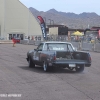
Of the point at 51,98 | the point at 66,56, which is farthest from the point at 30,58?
the point at 51,98

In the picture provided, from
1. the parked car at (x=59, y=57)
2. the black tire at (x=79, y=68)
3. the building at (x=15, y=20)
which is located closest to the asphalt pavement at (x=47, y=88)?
the parked car at (x=59, y=57)

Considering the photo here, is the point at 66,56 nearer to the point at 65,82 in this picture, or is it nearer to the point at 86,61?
the point at 86,61

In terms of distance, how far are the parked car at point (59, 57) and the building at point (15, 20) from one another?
76.7m

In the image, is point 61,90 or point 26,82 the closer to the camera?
point 61,90

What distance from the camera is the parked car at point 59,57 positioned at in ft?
53.8

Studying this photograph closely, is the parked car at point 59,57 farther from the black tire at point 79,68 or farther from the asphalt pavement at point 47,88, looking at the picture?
the asphalt pavement at point 47,88

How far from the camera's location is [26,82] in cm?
1304

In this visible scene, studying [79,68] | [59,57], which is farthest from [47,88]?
[79,68]

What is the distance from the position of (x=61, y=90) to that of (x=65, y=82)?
203 cm

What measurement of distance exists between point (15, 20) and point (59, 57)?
80.7m

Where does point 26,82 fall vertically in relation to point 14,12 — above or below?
below

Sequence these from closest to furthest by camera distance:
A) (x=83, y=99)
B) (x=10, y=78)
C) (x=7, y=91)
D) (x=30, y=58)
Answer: (x=83, y=99)
(x=7, y=91)
(x=10, y=78)
(x=30, y=58)

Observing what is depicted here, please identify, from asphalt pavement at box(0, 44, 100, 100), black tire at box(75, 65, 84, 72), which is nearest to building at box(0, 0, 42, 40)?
black tire at box(75, 65, 84, 72)

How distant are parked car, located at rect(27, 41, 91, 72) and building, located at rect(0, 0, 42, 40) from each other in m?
76.7
